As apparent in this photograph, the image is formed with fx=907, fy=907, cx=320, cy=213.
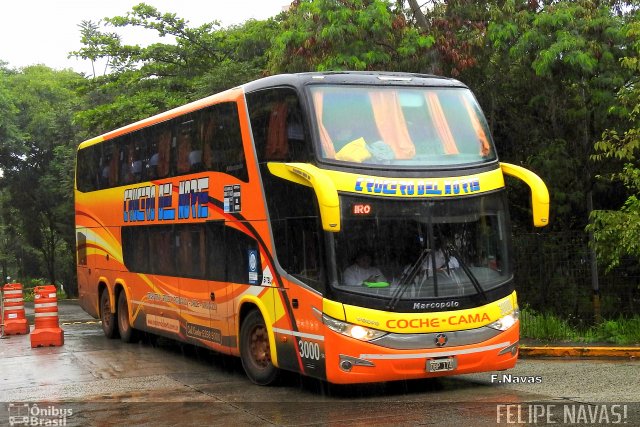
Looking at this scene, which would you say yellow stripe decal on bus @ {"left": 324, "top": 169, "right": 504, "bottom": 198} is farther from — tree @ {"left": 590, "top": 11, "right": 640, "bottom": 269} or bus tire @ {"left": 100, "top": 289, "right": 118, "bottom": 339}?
bus tire @ {"left": 100, "top": 289, "right": 118, "bottom": 339}

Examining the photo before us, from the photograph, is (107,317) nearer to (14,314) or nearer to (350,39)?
(14,314)

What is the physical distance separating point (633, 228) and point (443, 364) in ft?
22.7

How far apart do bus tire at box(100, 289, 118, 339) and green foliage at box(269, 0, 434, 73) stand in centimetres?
673

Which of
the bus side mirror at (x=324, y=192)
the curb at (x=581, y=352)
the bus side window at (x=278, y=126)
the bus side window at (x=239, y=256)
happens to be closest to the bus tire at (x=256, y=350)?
the bus side window at (x=239, y=256)

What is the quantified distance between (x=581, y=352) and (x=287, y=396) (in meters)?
5.27

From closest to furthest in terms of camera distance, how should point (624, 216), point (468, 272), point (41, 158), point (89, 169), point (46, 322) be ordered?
point (468, 272), point (624, 216), point (46, 322), point (89, 169), point (41, 158)

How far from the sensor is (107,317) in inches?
753

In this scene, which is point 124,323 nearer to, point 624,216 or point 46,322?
point 46,322

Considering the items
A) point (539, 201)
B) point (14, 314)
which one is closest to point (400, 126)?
point (539, 201)

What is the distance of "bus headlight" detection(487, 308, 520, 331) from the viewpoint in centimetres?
1099

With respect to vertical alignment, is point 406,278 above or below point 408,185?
below

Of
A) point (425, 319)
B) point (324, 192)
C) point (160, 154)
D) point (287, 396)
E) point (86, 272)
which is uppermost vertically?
point (160, 154)

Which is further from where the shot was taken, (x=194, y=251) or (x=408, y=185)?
(x=194, y=251)

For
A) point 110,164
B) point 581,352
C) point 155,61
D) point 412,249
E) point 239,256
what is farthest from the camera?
point 155,61
